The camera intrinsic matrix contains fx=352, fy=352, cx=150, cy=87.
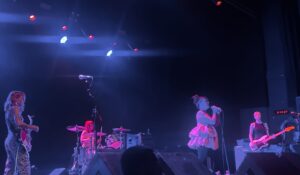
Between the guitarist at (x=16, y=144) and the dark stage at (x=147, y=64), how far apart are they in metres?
4.67

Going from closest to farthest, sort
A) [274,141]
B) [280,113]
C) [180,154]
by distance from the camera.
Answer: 1. [180,154]
2. [274,141]
3. [280,113]

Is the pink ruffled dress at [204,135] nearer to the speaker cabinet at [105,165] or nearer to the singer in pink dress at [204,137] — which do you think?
the singer in pink dress at [204,137]

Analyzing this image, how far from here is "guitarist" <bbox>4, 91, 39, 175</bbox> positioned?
5.32m

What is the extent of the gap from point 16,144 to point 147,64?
8189 mm

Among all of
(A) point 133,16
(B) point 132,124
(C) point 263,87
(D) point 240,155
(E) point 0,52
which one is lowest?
(D) point 240,155

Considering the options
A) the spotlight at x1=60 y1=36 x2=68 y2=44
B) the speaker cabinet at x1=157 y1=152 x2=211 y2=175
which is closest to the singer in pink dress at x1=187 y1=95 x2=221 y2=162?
the speaker cabinet at x1=157 y1=152 x2=211 y2=175

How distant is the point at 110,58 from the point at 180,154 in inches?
348

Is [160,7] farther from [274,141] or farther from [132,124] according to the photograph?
[274,141]

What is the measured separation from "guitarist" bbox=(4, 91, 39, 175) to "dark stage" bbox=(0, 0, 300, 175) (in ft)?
15.3

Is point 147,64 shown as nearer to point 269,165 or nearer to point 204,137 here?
point 204,137

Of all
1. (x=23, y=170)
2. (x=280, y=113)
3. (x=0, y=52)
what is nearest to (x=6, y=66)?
(x=0, y=52)

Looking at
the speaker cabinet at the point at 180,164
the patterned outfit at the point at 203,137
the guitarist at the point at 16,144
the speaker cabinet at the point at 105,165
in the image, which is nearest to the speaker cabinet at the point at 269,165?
the speaker cabinet at the point at 180,164

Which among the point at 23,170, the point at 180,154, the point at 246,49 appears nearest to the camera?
the point at 180,154

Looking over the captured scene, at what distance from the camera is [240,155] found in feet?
32.9
